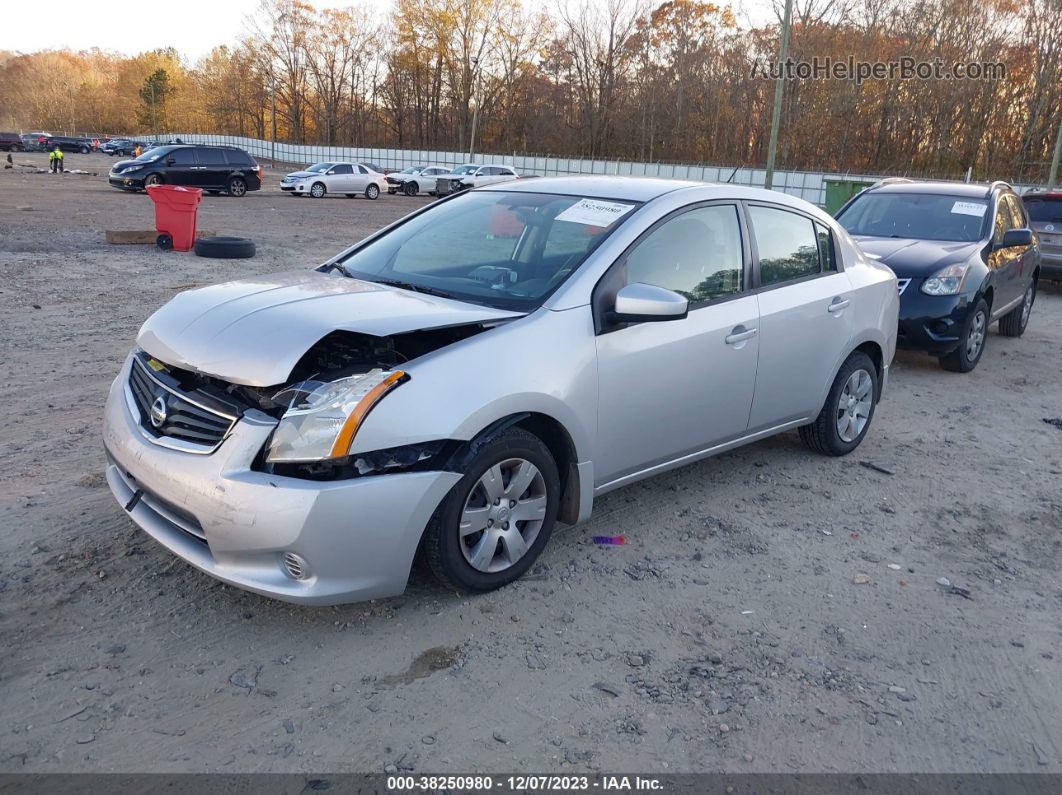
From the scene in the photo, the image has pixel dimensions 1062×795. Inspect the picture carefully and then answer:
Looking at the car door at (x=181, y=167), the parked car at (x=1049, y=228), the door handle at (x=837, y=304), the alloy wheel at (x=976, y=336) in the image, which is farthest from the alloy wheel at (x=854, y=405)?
the car door at (x=181, y=167)

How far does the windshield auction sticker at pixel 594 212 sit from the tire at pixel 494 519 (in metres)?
1.24

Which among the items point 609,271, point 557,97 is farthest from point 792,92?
point 609,271

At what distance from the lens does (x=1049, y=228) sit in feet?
42.1

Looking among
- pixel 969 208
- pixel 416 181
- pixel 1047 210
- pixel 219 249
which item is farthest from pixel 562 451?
pixel 416 181

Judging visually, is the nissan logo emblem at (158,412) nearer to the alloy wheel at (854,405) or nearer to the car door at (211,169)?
the alloy wheel at (854,405)

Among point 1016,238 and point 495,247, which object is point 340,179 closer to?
point 1016,238

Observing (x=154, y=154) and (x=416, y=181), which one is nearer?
(x=154, y=154)

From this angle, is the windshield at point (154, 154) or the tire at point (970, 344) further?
the windshield at point (154, 154)

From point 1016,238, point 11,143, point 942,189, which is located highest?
point 11,143

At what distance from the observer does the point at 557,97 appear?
233ft

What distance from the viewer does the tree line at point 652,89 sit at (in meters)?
42.4

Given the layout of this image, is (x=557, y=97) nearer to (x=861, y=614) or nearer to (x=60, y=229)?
(x=60, y=229)

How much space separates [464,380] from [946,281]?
6.35 m

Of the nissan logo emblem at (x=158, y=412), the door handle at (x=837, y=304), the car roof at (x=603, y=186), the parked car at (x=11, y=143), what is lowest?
the nissan logo emblem at (x=158, y=412)
